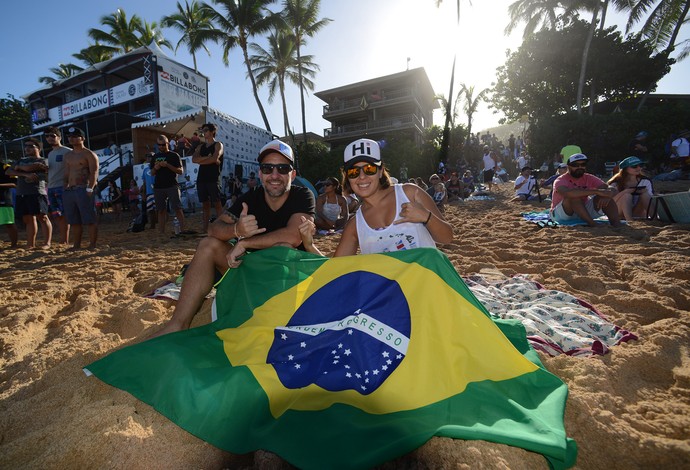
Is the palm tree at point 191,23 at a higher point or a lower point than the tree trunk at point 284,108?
higher

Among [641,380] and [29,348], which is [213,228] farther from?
[641,380]

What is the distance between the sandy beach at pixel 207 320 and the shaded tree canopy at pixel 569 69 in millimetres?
21891

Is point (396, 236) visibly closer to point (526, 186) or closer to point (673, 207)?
point (673, 207)

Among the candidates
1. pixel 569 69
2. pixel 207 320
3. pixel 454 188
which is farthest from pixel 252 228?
pixel 569 69

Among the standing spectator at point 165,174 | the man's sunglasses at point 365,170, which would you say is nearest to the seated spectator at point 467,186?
the standing spectator at point 165,174

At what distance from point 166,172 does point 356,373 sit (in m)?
6.34

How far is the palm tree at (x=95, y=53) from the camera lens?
85.9ft

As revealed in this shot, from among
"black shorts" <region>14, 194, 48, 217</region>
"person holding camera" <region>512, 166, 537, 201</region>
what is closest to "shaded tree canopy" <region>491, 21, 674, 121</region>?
"person holding camera" <region>512, 166, 537, 201</region>

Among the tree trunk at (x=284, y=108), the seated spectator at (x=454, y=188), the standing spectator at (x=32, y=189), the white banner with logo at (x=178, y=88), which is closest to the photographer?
the standing spectator at (x=32, y=189)

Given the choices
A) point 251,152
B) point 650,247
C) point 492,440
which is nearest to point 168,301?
point 492,440

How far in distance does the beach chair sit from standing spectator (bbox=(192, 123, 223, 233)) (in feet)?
25.5

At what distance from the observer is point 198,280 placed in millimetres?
2277

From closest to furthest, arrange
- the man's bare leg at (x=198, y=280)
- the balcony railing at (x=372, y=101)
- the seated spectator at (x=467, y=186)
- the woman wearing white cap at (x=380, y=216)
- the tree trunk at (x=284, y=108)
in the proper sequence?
the man's bare leg at (x=198, y=280) → the woman wearing white cap at (x=380, y=216) → the seated spectator at (x=467, y=186) → the tree trunk at (x=284, y=108) → the balcony railing at (x=372, y=101)

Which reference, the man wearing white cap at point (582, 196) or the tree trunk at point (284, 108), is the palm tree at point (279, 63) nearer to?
the tree trunk at point (284, 108)
